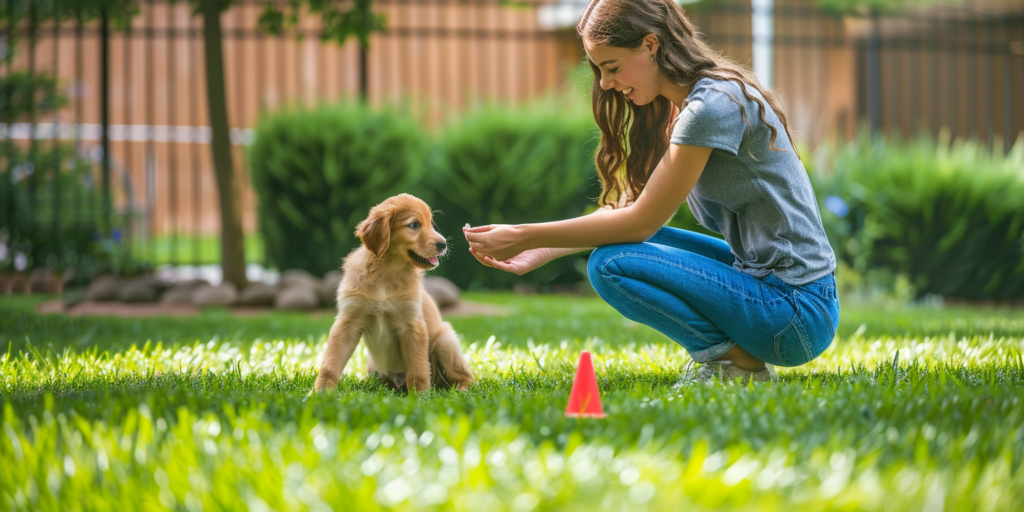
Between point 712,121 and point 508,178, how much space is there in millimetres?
5936

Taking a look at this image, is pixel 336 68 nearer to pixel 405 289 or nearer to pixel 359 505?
pixel 405 289

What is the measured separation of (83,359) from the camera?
3.45m

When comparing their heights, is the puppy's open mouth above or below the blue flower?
above

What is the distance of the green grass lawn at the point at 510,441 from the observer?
1.55m

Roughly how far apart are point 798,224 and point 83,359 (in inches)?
115

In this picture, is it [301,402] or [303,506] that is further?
[301,402]

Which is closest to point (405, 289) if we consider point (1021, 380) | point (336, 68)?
point (1021, 380)

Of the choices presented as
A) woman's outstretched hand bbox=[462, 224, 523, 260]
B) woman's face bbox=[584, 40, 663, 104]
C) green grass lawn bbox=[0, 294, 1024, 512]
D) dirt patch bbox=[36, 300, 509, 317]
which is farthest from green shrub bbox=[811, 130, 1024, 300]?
woman's outstretched hand bbox=[462, 224, 523, 260]

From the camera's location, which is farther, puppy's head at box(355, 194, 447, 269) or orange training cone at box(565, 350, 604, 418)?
puppy's head at box(355, 194, 447, 269)

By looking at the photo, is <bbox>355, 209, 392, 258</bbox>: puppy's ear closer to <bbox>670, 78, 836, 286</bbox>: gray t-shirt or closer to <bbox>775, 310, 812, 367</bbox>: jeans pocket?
<bbox>670, 78, 836, 286</bbox>: gray t-shirt

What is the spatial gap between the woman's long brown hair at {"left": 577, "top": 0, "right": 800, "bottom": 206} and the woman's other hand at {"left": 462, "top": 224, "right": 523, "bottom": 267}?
0.62 metres

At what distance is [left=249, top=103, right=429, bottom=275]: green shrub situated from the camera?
26.9ft

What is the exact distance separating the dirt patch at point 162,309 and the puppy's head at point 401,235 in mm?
3211

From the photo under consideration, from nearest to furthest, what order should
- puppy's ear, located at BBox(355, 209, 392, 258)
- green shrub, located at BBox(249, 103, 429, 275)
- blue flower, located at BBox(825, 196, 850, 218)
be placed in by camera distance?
puppy's ear, located at BBox(355, 209, 392, 258) → blue flower, located at BBox(825, 196, 850, 218) → green shrub, located at BBox(249, 103, 429, 275)
